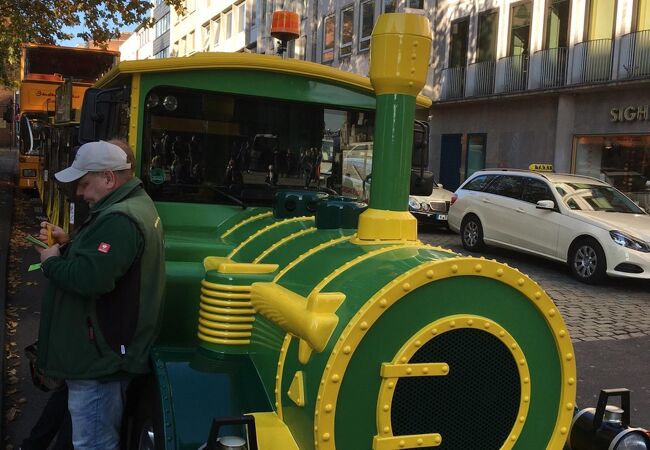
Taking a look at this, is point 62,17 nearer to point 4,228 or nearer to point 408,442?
point 4,228

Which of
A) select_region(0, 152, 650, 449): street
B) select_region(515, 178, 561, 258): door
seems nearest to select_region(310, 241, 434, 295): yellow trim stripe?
select_region(0, 152, 650, 449): street

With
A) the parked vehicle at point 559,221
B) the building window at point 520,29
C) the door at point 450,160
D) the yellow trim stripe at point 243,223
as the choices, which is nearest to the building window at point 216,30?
the door at point 450,160

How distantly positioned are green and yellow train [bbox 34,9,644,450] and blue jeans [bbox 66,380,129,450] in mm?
109

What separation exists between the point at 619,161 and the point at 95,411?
57.3 feet

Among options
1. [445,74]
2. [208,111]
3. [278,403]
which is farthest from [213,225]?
[445,74]

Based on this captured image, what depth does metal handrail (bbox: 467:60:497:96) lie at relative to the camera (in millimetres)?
21156

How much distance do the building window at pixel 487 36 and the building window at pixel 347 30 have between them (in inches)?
284

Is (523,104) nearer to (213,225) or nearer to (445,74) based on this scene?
(445,74)

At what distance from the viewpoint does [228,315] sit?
8.66 feet

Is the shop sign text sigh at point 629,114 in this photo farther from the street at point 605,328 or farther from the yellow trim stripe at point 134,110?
the yellow trim stripe at point 134,110

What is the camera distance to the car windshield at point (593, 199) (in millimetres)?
10805

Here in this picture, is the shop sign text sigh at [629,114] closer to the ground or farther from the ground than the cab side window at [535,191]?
farther from the ground

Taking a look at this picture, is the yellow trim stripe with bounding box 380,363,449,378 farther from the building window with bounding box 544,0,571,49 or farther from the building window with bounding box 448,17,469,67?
the building window with bounding box 448,17,469,67

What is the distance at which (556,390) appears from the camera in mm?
2377
